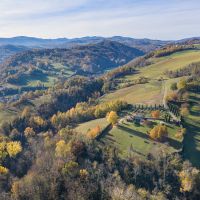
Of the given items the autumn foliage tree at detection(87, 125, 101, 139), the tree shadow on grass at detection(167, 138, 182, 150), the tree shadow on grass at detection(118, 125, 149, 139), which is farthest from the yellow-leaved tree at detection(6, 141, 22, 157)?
the tree shadow on grass at detection(167, 138, 182, 150)

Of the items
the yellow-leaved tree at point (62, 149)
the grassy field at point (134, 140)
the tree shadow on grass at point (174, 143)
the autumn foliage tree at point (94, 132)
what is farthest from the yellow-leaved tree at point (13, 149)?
the tree shadow on grass at point (174, 143)

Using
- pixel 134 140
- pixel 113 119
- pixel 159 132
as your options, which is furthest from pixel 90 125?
pixel 159 132

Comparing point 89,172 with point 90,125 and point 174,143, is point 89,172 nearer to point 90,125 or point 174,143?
point 174,143

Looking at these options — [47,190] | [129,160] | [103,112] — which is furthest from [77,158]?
[103,112]

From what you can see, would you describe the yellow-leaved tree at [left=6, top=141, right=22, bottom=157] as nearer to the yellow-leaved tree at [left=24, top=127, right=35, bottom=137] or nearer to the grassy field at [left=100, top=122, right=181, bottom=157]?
the yellow-leaved tree at [left=24, top=127, right=35, bottom=137]

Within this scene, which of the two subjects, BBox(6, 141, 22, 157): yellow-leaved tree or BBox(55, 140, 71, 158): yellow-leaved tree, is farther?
BBox(6, 141, 22, 157): yellow-leaved tree

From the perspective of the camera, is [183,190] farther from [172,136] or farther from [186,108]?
[186,108]
